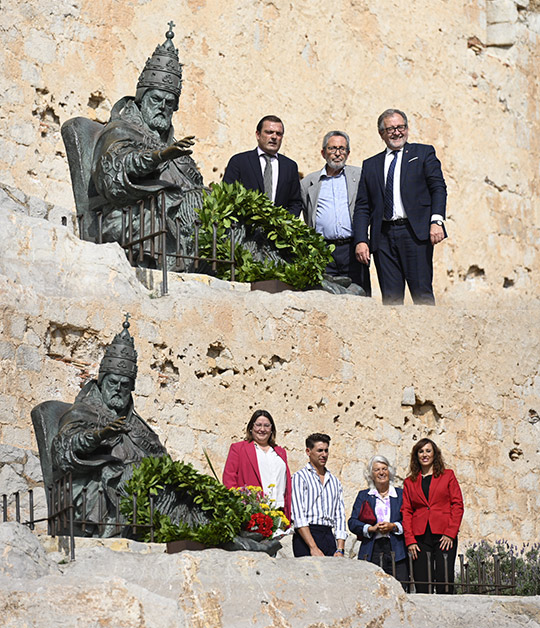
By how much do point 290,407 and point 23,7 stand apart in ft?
17.0

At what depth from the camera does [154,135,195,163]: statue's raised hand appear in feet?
34.2

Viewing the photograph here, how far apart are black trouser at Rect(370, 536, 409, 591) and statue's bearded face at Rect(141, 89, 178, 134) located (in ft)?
11.7

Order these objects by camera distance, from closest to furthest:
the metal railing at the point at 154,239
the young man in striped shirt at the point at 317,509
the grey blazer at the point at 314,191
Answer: the young man in striped shirt at the point at 317,509 < the metal railing at the point at 154,239 < the grey blazer at the point at 314,191

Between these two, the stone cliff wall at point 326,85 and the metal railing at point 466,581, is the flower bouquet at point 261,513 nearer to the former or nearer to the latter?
the metal railing at point 466,581

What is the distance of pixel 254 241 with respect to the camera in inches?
451

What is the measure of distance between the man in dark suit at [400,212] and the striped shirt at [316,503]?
2.34 metres

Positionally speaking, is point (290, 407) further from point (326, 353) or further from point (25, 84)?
point (25, 84)

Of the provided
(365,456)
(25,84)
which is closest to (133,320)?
(365,456)

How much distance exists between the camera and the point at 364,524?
958cm

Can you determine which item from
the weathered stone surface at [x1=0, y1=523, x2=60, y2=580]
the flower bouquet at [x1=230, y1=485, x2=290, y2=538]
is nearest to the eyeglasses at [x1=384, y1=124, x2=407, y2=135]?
the flower bouquet at [x1=230, y1=485, x2=290, y2=538]

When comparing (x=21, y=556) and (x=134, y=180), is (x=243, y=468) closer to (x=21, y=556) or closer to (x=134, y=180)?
(x=21, y=556)

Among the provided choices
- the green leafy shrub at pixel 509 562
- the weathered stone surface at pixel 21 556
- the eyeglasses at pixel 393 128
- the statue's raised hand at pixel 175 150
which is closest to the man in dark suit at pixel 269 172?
the eyeglasses at pixel 393 128

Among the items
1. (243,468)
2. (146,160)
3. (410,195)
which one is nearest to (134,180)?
(146,160)

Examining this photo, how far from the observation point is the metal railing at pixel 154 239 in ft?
35.3
